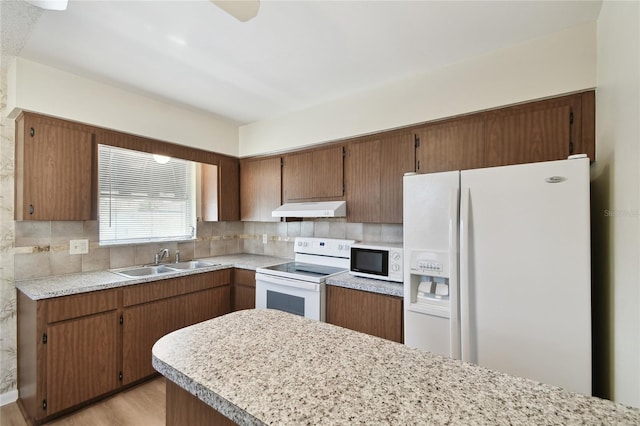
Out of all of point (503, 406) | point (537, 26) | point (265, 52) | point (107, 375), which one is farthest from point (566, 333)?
point (107, 375)

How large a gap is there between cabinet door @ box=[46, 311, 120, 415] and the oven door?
1.11 meters

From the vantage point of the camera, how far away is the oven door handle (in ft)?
7.63

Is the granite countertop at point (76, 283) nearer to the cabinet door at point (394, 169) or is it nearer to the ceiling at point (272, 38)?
the cabinet door at point (394, 169)

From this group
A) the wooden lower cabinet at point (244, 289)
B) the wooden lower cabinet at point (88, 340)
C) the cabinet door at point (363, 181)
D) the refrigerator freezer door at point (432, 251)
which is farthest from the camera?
the wooden lower cabinet at point (244, 289)

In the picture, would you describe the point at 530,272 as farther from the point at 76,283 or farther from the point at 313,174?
the point at 76,283

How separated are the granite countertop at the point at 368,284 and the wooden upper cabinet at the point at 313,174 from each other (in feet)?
2.51

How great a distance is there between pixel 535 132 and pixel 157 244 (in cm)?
326

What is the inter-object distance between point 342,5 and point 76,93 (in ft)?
6.83

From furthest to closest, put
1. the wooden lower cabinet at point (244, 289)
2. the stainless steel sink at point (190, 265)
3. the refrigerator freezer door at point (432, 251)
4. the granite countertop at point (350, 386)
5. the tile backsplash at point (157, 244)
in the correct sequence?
the stainless steel sink at point (190, 265) < the wooden lower cabinet at point (244, 289) < the tile backsplash at point (157, 244) < the refrigerator freezer door at point (432, 251) < the granite countertop at point (350, 386)

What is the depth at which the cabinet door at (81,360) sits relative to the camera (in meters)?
1.88

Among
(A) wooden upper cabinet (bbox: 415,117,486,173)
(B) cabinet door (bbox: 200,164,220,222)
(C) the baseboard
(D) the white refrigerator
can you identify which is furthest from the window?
(D) the white refrigerator

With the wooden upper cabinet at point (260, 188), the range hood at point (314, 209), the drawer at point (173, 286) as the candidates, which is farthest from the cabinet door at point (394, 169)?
the drawer at point (173, 286)

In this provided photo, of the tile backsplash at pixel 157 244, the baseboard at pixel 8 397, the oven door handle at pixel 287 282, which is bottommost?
the baseboard at pixel 8 397

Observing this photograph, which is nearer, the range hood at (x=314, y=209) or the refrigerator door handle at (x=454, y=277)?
the refrigerator door handle at (x=454, y=277)
